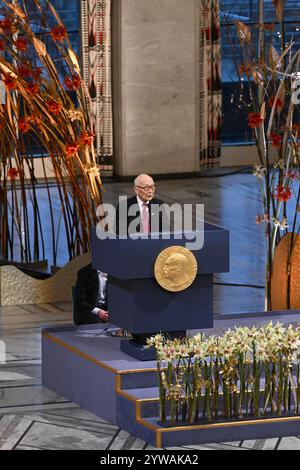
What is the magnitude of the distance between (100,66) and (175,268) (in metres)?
8.89

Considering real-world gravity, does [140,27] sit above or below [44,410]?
above

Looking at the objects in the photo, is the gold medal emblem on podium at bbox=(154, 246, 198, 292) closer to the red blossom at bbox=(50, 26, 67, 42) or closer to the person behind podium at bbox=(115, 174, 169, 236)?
the person behind podium at bbox=(115, 174, 169, 236)

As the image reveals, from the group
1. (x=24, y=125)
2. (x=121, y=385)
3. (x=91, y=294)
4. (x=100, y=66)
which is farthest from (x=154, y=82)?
(x=121, y=385)

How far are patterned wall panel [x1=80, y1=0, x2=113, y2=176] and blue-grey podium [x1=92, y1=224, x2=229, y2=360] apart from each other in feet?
28.0

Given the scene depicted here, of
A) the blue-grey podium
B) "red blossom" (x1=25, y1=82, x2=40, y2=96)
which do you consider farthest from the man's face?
"red blossom" (x1=25, y1=82, x2=40, y2=96)

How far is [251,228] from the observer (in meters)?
14.0

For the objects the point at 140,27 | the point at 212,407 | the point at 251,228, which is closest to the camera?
the point at 212,407

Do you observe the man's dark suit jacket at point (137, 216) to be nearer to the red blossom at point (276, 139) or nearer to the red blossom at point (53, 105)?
the red blossom at point (276, 139)

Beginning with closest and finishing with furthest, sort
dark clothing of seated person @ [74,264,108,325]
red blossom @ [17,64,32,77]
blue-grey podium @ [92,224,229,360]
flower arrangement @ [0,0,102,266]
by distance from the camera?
blue-grey podium @ [92,224,229,360], dark clothing of seated person @ [74,264,108,325], flower arrangement @ [0,0,102,266], red blossom @ [17,64,32,77]

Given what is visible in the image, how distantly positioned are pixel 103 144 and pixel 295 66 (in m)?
7.07

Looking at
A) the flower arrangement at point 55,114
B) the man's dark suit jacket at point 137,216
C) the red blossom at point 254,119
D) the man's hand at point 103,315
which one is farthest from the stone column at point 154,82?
the man's hand at point 103,315

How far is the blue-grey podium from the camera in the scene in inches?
293

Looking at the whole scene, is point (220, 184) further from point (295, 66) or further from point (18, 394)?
point (18, 394)
